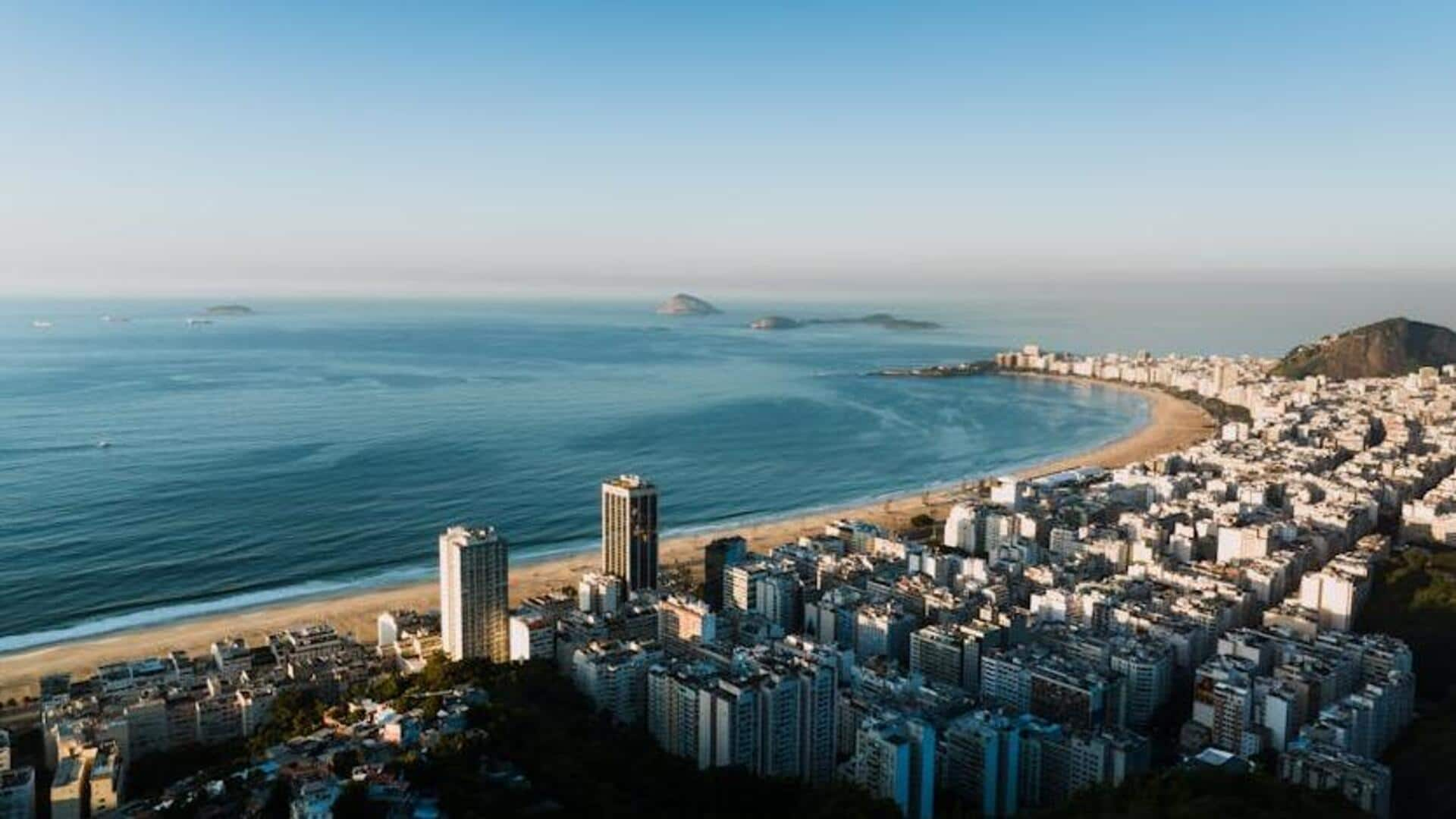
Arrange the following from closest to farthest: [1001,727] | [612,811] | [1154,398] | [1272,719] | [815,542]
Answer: [612,811] → [1001,727] → [1272,719] → [815,542] → [1154,398]

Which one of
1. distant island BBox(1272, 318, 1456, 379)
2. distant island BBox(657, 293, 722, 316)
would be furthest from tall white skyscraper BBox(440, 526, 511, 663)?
distant island BBox(657, 293, 722, 316)

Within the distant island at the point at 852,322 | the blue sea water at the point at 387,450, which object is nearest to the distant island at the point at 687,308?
the distant island at the point at 852,322

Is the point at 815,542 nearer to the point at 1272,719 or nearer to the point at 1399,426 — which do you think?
the point at 1272,719

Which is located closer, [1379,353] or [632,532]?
[632,532]

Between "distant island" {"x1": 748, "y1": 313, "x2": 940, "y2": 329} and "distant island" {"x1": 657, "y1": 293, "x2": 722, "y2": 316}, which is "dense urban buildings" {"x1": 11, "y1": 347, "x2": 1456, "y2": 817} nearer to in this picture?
"distant island" {"x1": 748, "y1": 313, "x2": 940, "y2": 329}

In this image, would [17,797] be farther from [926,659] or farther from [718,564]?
[926,659]

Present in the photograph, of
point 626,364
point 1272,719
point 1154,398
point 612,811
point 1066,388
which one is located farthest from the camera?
point 626,364

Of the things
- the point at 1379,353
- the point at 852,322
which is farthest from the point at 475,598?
the point at 852,322

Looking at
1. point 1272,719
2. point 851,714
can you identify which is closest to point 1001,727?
point 851,714
